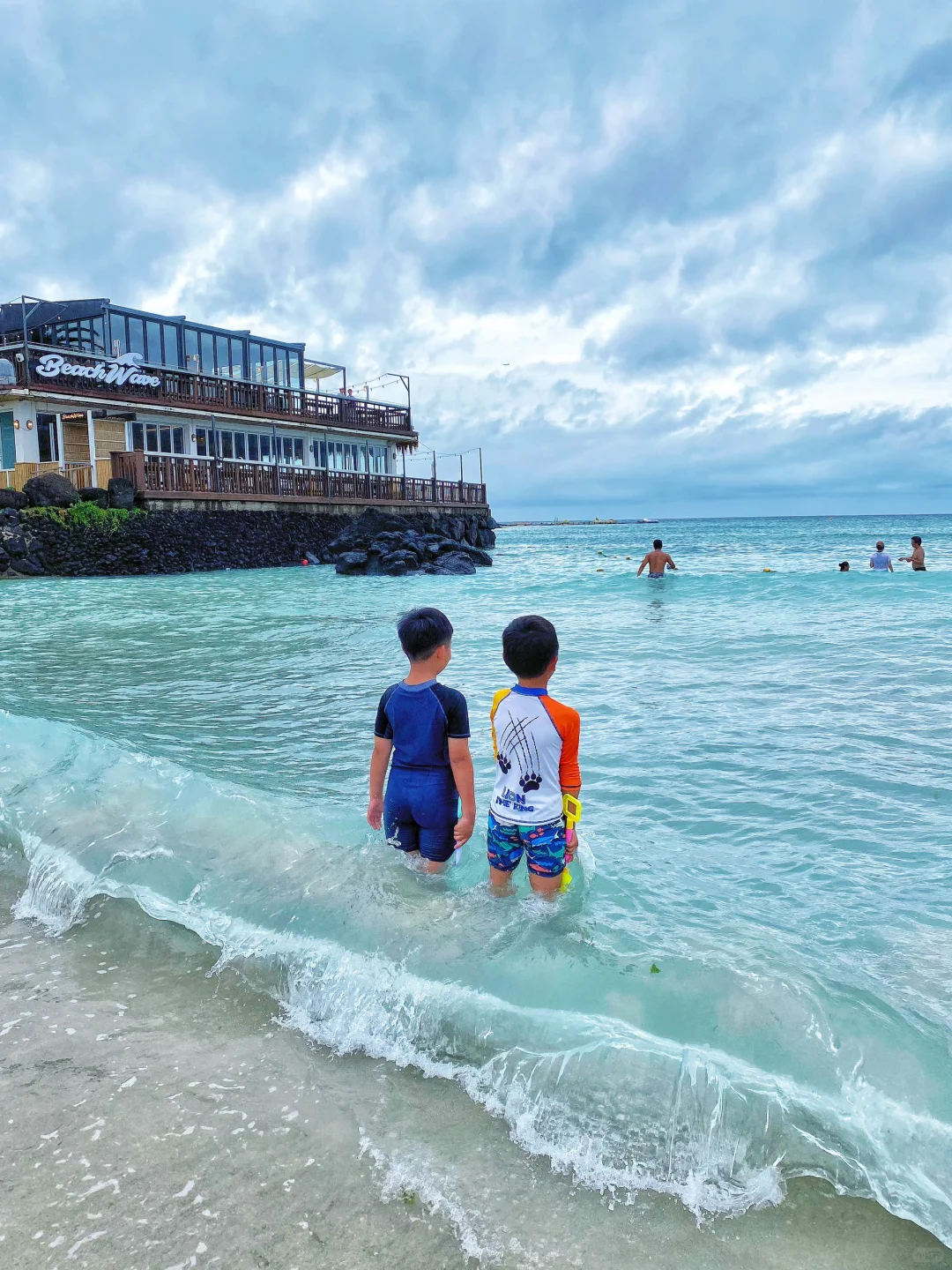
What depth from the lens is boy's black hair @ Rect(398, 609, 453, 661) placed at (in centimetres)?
305

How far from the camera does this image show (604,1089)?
8.04 feet

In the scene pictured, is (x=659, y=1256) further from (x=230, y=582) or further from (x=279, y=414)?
(x=279, y=414)

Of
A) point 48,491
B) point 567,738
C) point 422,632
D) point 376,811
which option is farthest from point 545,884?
point 48,491

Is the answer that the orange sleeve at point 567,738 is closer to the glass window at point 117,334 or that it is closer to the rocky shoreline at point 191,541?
the rocky shoreline at point 191,541

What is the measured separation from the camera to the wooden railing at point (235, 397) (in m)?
26.8

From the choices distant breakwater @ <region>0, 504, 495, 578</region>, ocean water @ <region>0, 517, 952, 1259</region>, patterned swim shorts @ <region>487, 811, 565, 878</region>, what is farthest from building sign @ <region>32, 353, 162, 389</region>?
patterned swim shorts @ <region>487, 811, 565, 878</region>

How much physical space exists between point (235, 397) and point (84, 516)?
9307mm

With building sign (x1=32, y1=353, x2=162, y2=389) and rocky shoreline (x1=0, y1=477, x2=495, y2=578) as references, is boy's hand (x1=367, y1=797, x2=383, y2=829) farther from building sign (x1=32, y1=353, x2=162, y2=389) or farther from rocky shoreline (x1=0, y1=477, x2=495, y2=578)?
building sign (x1=32, y1=353, x2=162, y2=389)

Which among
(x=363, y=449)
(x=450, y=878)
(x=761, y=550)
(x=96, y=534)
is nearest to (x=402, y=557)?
(x=96, y=534)

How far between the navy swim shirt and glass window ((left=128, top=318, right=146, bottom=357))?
30821mm

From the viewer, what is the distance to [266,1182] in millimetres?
2131

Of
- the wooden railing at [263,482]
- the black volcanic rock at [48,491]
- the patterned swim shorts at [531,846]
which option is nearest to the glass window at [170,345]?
the wooden railing at [263,482]

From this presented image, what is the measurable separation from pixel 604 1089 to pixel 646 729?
172 inches

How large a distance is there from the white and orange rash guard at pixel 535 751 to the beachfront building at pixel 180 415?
2566 cm
